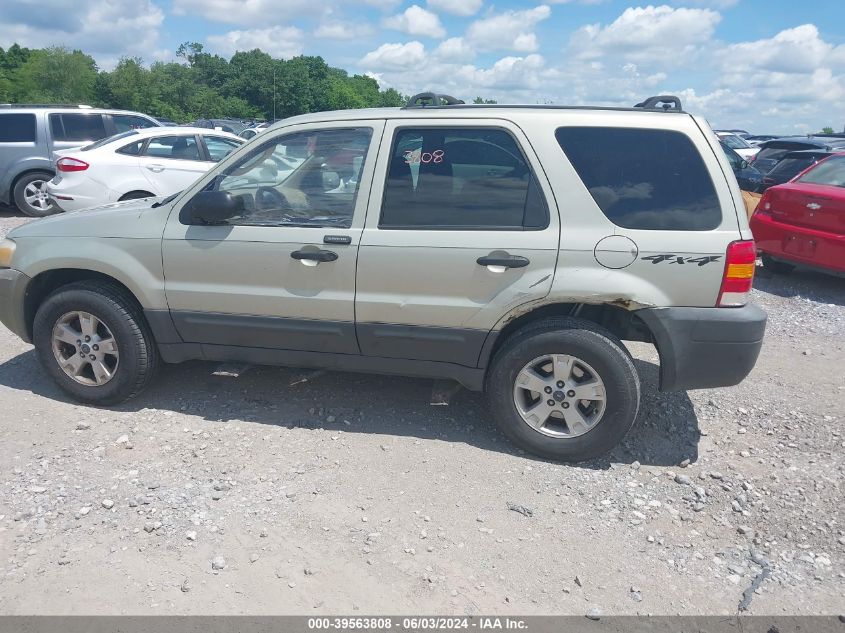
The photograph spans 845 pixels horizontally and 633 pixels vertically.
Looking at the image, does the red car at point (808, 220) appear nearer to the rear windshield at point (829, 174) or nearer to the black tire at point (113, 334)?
the rear windshield at point (829, 174)

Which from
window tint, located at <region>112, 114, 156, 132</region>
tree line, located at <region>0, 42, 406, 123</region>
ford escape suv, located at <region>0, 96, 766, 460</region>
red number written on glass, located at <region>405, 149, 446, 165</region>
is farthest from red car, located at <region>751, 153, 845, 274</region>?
tree line, located at <region>0, 42, 406, 123</region>

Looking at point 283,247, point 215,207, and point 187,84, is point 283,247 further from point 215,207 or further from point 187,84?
point 187,84

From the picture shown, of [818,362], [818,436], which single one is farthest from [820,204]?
[818,436]

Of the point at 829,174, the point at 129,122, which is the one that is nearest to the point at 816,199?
the point at 829,174

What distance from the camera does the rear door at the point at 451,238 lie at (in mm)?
3725

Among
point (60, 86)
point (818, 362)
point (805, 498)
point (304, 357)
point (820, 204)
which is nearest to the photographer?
point (805, 498)

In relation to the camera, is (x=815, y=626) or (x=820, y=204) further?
(x=820, y=204)

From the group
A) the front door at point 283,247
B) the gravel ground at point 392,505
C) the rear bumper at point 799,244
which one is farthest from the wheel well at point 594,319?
the rear bumper at point 799,244

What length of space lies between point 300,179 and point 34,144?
9402mm

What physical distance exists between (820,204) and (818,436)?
415 centimetres

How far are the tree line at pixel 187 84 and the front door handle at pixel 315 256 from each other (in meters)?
39.1

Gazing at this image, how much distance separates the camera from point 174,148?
395 inches

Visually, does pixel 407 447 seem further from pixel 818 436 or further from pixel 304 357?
pixel 818 436

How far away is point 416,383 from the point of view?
4.95 meters
